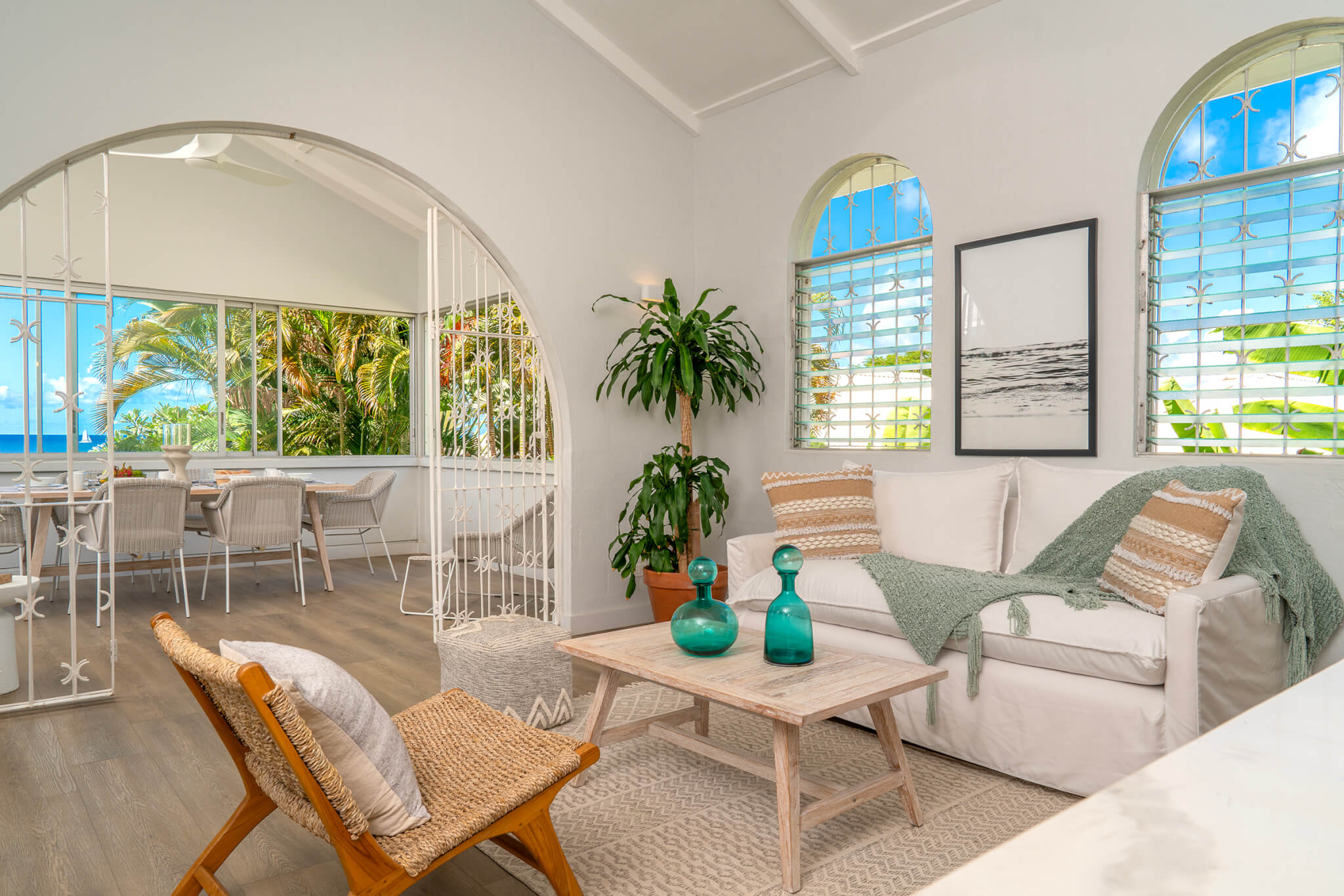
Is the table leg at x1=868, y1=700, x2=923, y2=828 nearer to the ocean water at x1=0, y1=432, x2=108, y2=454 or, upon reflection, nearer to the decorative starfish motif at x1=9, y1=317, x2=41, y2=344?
the decorative starfish motif at x1=9, y1=317, x2=41, y2=344

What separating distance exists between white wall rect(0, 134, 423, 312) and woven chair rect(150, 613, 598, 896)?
16.6 ft

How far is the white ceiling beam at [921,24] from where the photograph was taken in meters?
3.86

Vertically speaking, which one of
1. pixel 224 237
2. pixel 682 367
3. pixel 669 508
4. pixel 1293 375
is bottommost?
pixel 669 508

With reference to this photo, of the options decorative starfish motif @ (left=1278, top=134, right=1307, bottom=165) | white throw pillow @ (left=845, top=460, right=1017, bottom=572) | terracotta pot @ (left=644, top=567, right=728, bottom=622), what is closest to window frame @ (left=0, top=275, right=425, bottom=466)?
terracotta pot @ (left=644, top=567, right=728, bottom=622)

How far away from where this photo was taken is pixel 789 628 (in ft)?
7.71

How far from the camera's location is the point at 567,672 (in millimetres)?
3199

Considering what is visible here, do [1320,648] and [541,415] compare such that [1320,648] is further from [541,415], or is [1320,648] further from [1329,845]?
[541,415]

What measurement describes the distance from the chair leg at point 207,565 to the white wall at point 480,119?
2683mm

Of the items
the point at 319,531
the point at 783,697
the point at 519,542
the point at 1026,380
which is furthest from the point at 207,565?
the point at 1026,380

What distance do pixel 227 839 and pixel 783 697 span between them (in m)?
1.29

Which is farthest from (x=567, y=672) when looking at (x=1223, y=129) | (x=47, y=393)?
(x=47, y=393)

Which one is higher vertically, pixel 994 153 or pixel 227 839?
pixel 994 153

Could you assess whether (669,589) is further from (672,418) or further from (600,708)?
(600,708)

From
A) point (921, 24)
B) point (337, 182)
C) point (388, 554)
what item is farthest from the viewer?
point (337, 182)
